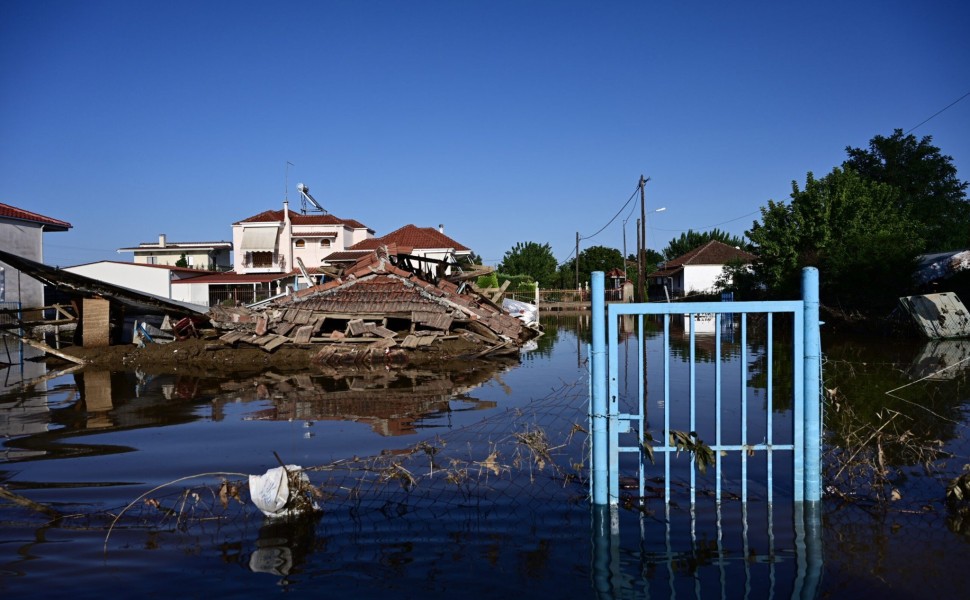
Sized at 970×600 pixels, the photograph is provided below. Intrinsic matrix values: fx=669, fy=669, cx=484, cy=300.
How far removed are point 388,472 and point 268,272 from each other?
140ft

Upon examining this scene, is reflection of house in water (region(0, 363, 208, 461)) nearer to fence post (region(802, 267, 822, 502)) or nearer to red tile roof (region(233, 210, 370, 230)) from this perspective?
A: fence post (region(802, 267, 822, 502))

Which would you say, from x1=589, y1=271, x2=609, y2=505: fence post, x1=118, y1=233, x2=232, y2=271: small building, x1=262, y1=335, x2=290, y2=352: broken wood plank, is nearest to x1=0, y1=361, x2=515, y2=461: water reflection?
x1=262, y1=335, x2=290, y2=352: broken wood plank

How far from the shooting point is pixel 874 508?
17.8 ft

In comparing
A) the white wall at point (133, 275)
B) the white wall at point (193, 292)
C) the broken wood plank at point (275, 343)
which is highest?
the white wall at point (133, 275)

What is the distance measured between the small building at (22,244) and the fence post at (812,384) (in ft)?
101

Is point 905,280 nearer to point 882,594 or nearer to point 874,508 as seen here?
point 874,508

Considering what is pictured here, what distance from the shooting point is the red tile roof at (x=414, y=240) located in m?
47.9

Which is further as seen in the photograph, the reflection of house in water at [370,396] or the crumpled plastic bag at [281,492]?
the reflection of house in water at [370,396]

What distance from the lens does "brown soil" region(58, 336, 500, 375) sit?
17.9 metres

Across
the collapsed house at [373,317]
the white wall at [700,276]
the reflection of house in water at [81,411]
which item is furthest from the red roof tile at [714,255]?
the reflection of house in water at [81,411]

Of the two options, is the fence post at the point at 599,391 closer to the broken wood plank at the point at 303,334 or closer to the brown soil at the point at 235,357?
the brown soil at the point at 235,357

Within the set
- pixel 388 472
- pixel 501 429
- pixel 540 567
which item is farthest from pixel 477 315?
pixel 540 567

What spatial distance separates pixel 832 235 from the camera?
31672 millimetres

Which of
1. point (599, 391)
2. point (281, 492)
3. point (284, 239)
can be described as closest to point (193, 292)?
Result: point (284, 239)
